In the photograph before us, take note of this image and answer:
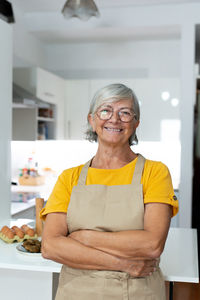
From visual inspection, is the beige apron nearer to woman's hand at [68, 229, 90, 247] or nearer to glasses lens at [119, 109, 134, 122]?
woman's hand at [68, 229, 90, 247]

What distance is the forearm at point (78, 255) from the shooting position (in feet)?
4.44

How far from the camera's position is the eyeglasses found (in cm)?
145

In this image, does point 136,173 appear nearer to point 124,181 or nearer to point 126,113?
point 124,181

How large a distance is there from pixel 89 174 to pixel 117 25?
3.05m

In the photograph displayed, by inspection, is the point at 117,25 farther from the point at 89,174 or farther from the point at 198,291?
the point at 89,174

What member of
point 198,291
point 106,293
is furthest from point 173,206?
point 198,291

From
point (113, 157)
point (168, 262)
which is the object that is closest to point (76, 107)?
point (168, 262)

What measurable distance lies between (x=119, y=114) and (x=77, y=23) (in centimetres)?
313

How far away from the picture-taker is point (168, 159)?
4.96 m

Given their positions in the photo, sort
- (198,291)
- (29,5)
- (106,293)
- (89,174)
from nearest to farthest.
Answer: (106,293), (89,174), (198,291), (29,5)

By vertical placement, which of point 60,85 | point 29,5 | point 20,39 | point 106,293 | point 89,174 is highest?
point 29,5

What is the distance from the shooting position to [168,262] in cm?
182

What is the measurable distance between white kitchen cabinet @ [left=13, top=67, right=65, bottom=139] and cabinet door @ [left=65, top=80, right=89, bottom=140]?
7 cm

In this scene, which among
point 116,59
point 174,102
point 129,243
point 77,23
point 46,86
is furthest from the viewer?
A: point 116,59
